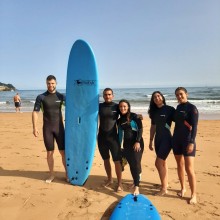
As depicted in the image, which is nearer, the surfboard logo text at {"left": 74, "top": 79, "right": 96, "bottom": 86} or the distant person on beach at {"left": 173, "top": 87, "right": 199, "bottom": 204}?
the distant person on beach at {"left": 173, "top": 87, "right": 199, "bottom": 204}

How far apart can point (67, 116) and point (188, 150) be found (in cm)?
199

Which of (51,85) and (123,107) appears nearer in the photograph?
(123,107)

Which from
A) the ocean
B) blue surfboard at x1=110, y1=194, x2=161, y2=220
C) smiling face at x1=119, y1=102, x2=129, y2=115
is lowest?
the ocean

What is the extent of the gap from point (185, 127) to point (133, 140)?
2.38 ft

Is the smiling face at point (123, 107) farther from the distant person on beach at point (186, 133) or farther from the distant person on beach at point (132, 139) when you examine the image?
the distant person on beach at point (186, 133)

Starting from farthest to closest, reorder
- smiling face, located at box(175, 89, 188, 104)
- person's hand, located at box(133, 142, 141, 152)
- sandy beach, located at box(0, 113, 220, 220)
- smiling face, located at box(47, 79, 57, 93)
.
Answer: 1. smiling face, located at box(47, 79, 57, 93)
2. person's hand, located at box(133, 142, 141, 152)
3. smiling face, located at box(175, 89, 188, 104)
4. sandy beach, located at box(0, 113, 220, 220)

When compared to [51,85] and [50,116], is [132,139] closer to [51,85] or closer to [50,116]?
[50,116]

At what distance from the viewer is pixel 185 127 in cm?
349

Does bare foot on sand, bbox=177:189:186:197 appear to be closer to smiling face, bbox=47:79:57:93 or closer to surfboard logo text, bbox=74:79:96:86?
surfboard logo text, bbox=74:79:96:86

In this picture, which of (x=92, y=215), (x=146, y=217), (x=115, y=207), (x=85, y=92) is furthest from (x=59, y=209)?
(x=85, y=92)

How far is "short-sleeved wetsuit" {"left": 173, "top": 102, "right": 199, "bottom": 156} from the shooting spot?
3408 millimetres

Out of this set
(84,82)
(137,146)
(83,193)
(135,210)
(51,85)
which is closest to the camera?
(135,210)

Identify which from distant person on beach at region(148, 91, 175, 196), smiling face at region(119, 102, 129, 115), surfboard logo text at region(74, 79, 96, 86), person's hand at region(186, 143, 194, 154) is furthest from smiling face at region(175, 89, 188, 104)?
surfboard logo text at region(74, 79, 96, 86)

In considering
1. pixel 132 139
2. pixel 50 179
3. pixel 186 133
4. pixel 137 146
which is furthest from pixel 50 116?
pixel 186 133
